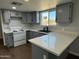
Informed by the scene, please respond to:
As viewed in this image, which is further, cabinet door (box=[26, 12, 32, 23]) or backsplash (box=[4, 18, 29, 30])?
cabinet door (box=[26, 12, 32, 23])

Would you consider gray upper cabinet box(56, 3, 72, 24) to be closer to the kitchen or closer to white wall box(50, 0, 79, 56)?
the kitchen

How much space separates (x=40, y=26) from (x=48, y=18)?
2.69ft

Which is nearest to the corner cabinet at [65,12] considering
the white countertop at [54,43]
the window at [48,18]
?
the window at [48,18]

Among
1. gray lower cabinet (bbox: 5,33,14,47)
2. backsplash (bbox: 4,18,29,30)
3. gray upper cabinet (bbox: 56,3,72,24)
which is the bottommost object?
gray lower cabinet (bbox: 5,33,14,47)

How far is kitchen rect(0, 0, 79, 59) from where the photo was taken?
1.61 meters

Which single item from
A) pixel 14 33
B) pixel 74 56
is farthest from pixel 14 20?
pixel 74 56

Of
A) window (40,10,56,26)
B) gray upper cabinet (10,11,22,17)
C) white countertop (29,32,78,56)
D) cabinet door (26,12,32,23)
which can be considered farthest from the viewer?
cabinet door (26,12,32,23)

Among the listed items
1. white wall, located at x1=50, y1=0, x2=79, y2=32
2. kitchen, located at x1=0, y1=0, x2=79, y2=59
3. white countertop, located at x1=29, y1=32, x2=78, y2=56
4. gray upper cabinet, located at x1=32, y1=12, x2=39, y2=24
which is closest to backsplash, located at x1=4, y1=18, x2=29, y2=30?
kitchen, located at x1=0, y1=0, x2=79, y2=59

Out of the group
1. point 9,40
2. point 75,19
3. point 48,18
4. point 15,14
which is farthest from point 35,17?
point 75,19

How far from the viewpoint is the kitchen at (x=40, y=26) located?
1.61 metres

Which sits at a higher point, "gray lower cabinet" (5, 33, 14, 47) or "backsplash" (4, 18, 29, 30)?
"backsplash" (4, 18, 29, 30)

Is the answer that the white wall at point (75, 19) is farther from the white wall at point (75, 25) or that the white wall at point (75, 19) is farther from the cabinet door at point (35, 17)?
the cabinet door at point (35, 17)

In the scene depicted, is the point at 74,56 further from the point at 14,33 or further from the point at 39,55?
the point at 14,33

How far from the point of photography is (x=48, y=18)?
4004mm
